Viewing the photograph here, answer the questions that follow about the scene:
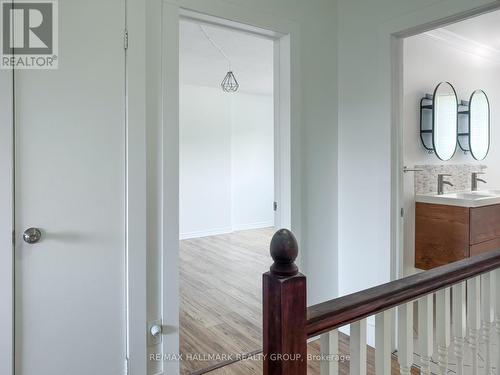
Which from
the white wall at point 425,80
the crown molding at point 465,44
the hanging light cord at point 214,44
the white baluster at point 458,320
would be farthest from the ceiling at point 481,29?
the white baluster at point 458,320

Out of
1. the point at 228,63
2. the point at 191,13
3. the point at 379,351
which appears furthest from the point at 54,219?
the point at 228,63

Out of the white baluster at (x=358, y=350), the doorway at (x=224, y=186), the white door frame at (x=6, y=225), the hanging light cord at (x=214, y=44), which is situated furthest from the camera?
the hanging light cord at (x=214, y=44)

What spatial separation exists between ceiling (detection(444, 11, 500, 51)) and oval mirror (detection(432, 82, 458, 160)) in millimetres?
472

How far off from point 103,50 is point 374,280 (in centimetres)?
217

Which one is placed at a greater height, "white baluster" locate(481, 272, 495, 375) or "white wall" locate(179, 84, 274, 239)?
"white wall" locate(179, 84, 274, 239)

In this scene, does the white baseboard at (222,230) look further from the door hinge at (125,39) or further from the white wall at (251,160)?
the door hinge at (125,39)

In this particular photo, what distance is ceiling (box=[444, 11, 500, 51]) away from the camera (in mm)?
2855

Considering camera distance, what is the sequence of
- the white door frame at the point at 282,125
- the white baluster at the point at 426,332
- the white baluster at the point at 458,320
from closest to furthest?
the white baluster at the point at 426,332
the white baluster at the point at 458,320
the white door frame at the point at 282,125

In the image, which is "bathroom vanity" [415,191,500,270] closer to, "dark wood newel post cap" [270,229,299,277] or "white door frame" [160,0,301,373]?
"white door frame" [160,0,301,373]

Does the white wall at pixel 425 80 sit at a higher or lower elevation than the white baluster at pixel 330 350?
higher

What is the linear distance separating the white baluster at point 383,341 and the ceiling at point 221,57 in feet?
7.76

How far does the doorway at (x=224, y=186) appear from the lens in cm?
246

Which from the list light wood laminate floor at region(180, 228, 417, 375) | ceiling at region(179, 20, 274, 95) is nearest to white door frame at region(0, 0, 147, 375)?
light wood laminate floor at region(180, 228, 417, 375)

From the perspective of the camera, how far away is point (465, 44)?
3.39 m
